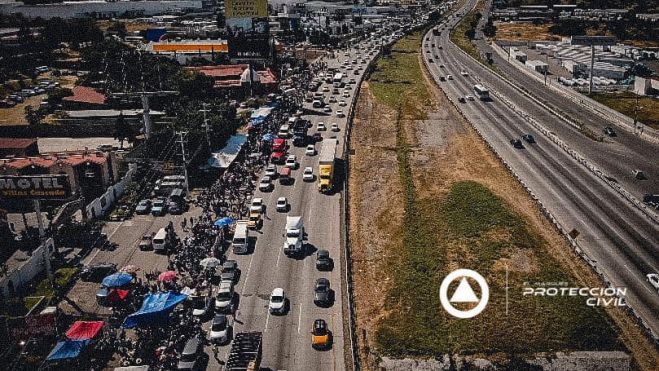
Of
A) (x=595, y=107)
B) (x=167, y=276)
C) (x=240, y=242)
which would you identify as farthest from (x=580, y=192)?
(x=595, y=107)

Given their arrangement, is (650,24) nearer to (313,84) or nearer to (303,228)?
(313,84)

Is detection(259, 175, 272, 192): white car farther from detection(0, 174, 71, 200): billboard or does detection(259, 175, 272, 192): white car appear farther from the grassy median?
detection(0, 174, 71, 200): billboard

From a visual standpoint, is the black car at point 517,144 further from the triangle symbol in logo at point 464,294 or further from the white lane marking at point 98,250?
the white lane marking at point 98,250

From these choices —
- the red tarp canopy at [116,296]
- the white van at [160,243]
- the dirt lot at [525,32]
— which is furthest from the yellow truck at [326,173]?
the dirt lot at [525,32]

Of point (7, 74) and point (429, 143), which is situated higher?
point (7, 74)

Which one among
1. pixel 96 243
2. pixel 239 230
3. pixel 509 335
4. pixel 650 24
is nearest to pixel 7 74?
pixel 96 243
